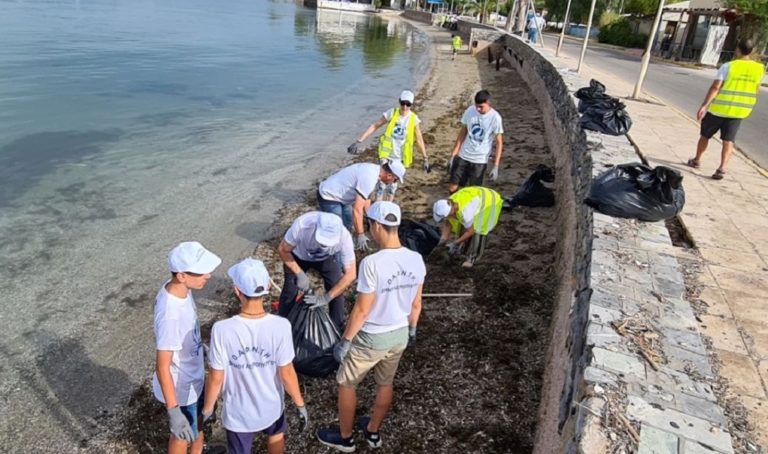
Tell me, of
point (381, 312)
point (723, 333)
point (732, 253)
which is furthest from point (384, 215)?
point (732, 253)

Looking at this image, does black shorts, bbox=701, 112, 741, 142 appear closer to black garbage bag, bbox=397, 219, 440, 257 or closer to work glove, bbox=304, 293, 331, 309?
black garbage bag, bbox=397, 219, 440, 257

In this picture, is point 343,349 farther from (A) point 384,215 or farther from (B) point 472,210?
(B) point 472,210

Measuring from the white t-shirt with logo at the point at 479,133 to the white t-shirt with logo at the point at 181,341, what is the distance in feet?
15.6

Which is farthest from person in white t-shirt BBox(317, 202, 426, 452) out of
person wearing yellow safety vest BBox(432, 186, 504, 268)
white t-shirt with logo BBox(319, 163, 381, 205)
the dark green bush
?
the dark green bush

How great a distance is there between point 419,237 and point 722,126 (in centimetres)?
420

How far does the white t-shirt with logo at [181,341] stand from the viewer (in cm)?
292

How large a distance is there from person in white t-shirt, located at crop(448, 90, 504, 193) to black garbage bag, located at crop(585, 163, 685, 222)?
7.19ft

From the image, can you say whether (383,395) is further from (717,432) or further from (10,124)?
(10,124)

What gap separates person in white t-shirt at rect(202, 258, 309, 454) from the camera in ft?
9.32

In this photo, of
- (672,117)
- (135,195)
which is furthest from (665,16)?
(135,195)

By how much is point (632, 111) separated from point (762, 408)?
9.30 metres

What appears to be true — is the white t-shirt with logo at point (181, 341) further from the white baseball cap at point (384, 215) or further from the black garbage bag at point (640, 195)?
the black garbage bag at point (640, 195)

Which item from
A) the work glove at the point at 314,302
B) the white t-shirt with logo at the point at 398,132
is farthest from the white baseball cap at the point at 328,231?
the white t-shirt with logo at the point at 398,132

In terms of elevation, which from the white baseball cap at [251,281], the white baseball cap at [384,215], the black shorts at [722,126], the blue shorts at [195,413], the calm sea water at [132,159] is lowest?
the calm sea water at [132,159]
